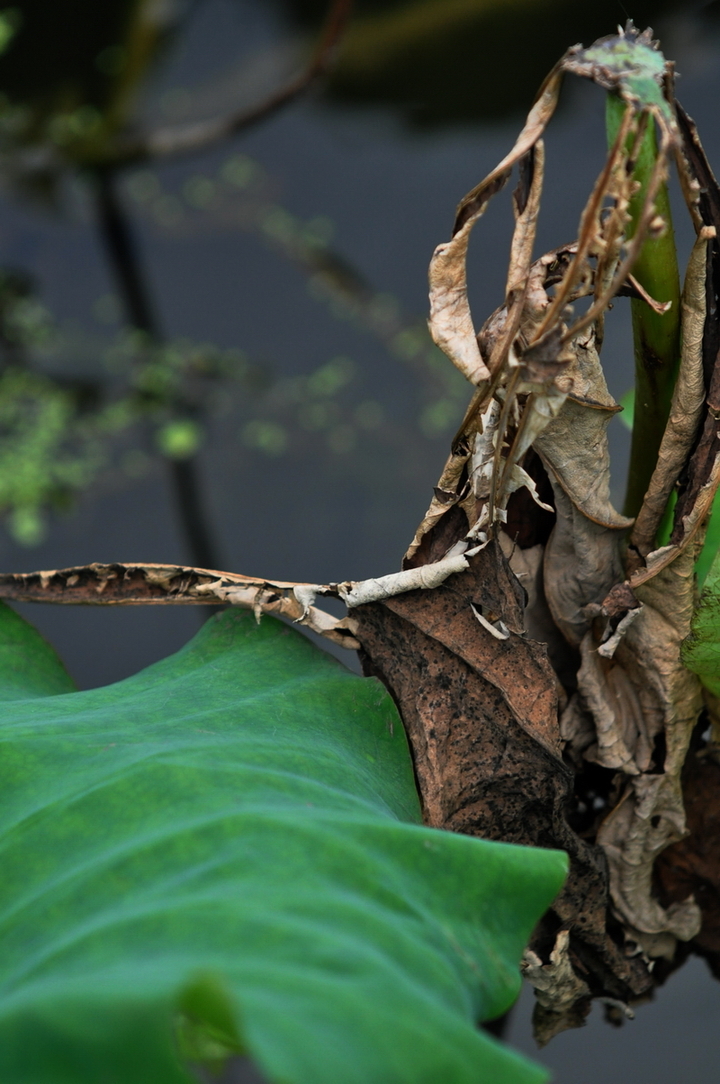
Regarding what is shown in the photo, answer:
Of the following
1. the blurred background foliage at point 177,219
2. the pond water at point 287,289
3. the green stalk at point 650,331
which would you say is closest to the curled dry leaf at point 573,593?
the green stalk at point 650,331

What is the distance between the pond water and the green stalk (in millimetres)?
849

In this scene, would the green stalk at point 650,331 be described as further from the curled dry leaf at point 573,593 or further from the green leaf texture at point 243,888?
the green leaf texture at point 243,888

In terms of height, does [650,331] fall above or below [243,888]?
above

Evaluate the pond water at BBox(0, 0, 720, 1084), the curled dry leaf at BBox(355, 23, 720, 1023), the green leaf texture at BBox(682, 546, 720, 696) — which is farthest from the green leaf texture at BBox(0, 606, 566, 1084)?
the pond water at BBox(0, 0, 720, 1084)

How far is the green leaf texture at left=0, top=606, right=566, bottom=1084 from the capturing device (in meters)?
0.32

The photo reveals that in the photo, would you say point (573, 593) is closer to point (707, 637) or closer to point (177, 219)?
point (707, 637)

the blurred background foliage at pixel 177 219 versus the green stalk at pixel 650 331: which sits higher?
the blurred background foliage at pixel 177 219

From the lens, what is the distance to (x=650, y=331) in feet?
1.96

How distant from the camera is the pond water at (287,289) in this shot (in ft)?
5.90

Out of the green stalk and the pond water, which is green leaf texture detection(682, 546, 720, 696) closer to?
the green stalk

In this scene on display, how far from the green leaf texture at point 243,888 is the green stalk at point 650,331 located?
0.26 metres

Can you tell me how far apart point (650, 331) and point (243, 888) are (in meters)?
0.42

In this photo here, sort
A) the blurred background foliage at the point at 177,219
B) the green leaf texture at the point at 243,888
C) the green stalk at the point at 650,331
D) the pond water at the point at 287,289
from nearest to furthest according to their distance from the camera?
the green leaf texture at the point at 243,888
the green stalk at the point at 650,331
the pond water at the point at 287,289
the blurred background foliage at the point at 177,219

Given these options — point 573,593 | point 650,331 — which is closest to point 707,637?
point 573,593
